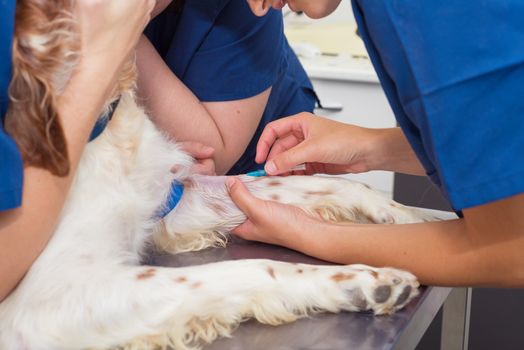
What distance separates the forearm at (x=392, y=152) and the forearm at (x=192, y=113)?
13.8 inches

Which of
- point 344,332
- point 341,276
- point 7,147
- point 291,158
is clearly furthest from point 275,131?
point 7,147

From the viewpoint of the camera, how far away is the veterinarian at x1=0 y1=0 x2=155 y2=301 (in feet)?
3.02

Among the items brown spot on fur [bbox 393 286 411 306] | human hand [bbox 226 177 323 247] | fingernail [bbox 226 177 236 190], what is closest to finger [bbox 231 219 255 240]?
human hand [bbox 226 177 323 247]

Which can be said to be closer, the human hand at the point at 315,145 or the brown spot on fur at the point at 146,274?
the brown spot on fur at the point at 146,274

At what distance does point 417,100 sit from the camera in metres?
0.96

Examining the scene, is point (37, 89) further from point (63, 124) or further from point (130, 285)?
point (130, 285)

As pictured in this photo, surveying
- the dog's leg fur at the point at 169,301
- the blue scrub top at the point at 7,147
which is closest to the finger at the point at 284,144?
the dog's leg fur at the point at 169,301

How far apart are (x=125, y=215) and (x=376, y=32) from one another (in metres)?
0.53

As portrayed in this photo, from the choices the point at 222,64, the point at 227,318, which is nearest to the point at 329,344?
the point at 227,318

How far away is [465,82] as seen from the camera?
921mm

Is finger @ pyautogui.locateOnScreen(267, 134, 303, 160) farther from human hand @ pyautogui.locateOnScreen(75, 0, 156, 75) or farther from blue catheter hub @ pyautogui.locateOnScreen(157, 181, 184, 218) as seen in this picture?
human hand @ pyautogui.locateOnScreen(75, 0, 156, 75)

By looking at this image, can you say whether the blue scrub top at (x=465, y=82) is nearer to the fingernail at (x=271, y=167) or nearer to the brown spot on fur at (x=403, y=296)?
the brown spot on fur at (x=403, y=296)

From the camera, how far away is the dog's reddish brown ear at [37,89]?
94 cm

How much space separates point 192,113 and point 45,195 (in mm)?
639
